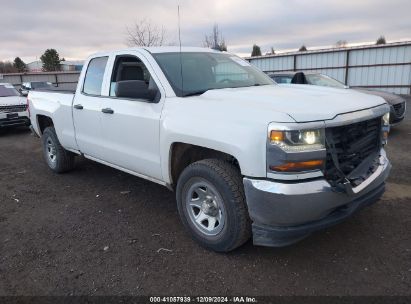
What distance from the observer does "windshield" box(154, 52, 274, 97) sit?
373 centimetres

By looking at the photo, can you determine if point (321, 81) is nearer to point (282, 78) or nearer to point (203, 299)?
point (282, 78)

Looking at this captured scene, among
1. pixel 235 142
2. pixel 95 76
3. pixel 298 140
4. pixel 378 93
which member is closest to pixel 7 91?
pixel 95 76

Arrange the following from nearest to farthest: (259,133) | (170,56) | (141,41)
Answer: (259,133), (170,56), (141,41)

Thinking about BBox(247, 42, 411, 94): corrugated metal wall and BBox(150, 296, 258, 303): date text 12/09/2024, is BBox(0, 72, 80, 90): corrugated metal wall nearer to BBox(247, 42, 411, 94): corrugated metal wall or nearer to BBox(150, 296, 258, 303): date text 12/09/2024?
BBox(247, 42, 411, 94): corrugated metal wall

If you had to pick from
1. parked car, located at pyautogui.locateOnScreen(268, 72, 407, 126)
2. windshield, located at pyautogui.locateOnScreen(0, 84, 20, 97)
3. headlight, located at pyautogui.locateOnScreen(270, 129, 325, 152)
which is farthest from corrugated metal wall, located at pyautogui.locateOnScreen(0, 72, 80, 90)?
headlight, located at pyautogui.locateOnScreen(270, 129, 325, 152)

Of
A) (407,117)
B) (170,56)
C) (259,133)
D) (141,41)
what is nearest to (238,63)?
(170,56)

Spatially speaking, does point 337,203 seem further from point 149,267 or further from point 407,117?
point 407,117

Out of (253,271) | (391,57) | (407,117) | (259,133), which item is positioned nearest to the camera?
(259,133)

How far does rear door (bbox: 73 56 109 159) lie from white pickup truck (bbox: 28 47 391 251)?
0.03m

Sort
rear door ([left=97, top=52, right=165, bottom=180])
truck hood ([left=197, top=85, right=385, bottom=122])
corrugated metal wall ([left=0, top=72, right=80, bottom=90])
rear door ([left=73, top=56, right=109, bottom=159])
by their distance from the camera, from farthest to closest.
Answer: corrugated metal wall ([left=0, top=72, right=80, bottom=90]) → rear door ([left=73, top=56, right=109, bottom=159]) → rear door ([left=97, top=52, right=165, bottom=180]) → truck hood ([left=197, top=85, right=385, bottom=122])

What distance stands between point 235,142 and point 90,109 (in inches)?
101

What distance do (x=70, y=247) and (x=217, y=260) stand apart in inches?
59.0

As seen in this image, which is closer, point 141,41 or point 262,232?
point 262,232

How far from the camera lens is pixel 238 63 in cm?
460
